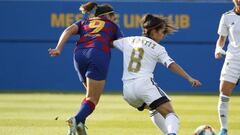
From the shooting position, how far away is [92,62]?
9008mm

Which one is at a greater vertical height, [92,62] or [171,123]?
[92,62]

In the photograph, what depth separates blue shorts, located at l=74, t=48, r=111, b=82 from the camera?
29.6ft

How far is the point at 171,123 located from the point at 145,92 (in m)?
0.45

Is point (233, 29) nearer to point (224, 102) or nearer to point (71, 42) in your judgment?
point (224, 102)

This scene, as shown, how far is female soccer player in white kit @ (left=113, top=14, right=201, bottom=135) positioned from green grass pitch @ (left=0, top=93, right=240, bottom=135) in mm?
2366

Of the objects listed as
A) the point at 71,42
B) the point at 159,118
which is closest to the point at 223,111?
the point at 159,118

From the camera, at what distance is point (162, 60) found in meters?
8.10

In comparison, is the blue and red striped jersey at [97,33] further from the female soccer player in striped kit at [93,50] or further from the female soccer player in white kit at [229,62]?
the female soccer player in white kit at [229,62]

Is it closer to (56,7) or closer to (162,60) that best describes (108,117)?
(162,60)

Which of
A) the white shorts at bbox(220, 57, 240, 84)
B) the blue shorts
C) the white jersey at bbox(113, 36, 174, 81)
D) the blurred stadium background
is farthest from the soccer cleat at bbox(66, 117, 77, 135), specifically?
the blurred stadium background

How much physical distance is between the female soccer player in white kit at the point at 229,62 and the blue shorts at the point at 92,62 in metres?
1.78

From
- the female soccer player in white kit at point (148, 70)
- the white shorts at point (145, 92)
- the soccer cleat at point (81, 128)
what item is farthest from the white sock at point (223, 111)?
the soccer cleat at point (81, 128)

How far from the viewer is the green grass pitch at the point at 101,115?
35.6 feet

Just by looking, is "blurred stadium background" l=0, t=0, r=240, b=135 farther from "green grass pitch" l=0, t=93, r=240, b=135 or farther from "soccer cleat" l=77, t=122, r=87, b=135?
"soccer cleat" l=77, t=122, r=87, b=135
